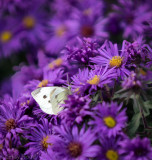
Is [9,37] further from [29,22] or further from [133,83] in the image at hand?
[133,83]

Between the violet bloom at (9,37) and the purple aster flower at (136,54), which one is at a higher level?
the violet bloom at (9,37)

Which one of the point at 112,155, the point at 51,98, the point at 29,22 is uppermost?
the point at 29,22

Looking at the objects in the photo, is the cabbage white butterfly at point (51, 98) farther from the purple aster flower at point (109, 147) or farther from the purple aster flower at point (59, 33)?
the purple aster flower at point (59, 33)

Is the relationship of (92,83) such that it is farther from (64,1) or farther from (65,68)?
(64,1)

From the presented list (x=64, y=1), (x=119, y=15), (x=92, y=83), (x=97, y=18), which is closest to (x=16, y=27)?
(x=64, y=1)

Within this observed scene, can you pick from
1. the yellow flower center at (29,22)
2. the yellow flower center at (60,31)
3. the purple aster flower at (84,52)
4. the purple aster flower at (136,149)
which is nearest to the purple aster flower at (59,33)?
the yellow flower center at (60,31)

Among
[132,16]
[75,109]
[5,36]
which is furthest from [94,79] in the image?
[5,36]
